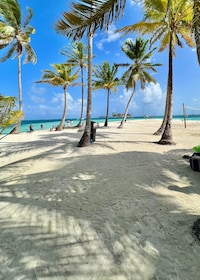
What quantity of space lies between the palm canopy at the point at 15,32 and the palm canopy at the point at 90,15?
14.9 m

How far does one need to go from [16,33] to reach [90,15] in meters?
17.1

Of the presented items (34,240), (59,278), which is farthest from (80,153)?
(59,278)

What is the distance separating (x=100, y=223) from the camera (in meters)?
3.57

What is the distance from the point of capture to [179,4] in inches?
378

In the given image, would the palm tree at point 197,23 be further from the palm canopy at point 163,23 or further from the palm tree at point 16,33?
the palm tree at point 16,33

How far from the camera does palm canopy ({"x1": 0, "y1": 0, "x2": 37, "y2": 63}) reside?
17.1m

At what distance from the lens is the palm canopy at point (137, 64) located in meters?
21.6

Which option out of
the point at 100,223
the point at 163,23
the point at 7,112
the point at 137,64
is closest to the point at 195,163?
the point at 100,223

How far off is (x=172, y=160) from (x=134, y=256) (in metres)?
5.30

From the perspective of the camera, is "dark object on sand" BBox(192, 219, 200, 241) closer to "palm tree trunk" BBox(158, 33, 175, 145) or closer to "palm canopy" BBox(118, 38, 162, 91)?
"palm tree trunk" BBox(158, 33, 175, 145)

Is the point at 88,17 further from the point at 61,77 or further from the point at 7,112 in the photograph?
the point at 61,77

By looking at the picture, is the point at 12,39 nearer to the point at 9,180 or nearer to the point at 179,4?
the point at 179,4

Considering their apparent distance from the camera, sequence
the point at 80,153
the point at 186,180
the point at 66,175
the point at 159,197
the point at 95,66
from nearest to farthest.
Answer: the point at 159,197 < the point at 186,180 < the point at 66,175 < the point at 80,153 < the point at 95,66

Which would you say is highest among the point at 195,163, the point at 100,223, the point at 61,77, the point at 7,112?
the point at 61,77
